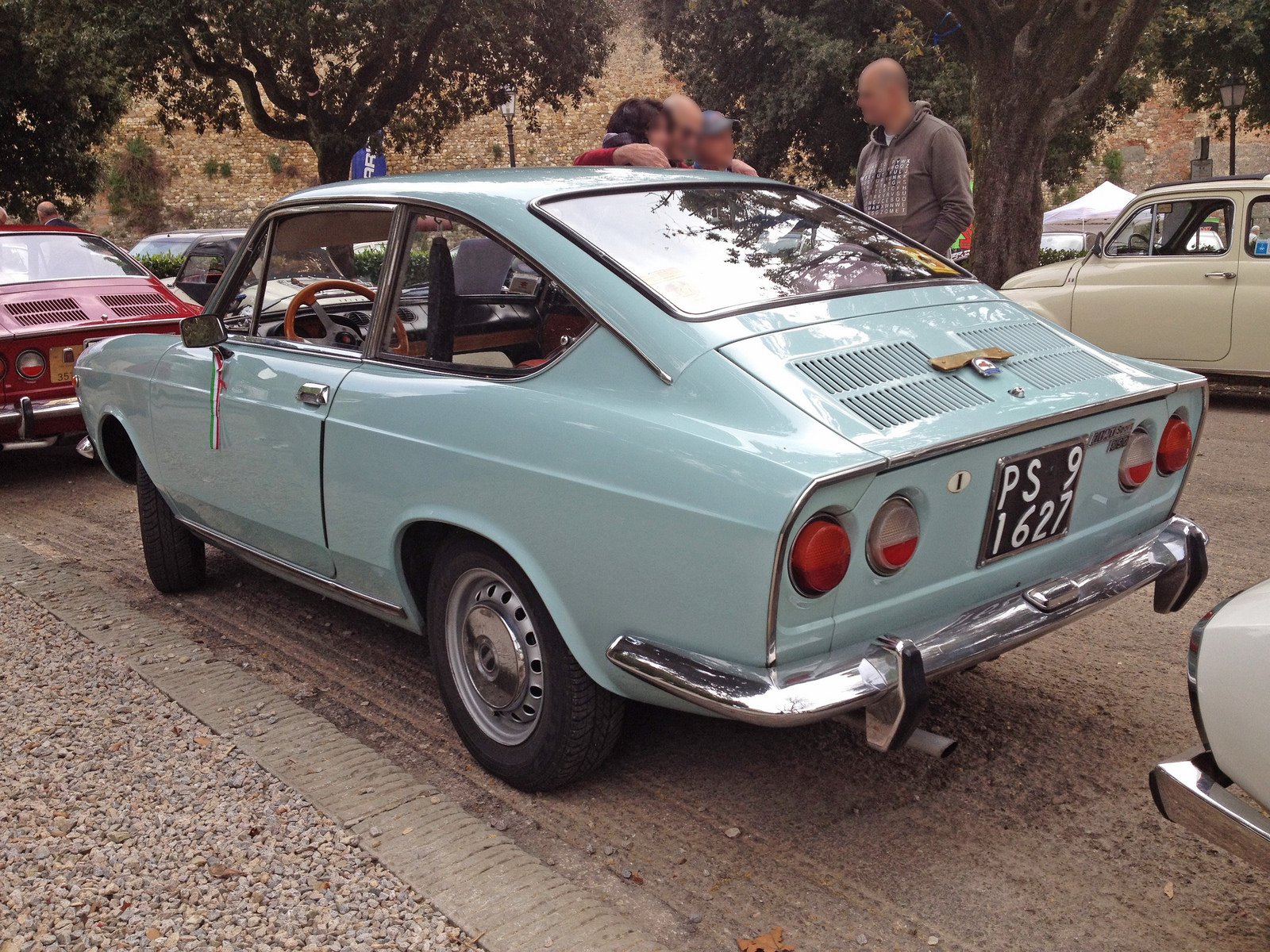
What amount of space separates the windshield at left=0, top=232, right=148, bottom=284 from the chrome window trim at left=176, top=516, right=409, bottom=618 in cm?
377

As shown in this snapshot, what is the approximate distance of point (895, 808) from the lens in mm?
3012

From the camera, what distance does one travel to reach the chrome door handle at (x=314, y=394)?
3482 millimetres

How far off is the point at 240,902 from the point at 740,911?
1146 millimetres

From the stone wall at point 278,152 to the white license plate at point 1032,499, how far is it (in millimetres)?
41052

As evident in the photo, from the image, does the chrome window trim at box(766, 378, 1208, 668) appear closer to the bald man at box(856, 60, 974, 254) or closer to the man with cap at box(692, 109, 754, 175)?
the bald man at box(856, 60, 974, 254)

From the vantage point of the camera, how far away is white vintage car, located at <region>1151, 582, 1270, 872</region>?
6.70 ft

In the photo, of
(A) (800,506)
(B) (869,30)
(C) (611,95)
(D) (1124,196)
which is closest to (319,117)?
(B) (869,30)

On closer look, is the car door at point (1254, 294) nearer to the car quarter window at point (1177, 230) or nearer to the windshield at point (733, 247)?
the car quarter window at point (1177, 230)

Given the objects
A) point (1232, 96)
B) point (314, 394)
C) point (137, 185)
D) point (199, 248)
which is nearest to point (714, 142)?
point (314, 394)

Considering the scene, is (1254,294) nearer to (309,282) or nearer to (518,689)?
(309,282)

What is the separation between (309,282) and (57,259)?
4.36 metres

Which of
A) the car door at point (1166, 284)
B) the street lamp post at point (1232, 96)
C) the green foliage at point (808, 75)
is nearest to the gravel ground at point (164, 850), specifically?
the car door at point (1166, 284)

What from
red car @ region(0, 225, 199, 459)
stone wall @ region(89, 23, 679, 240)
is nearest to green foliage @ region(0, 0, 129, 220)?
red car @ region(0, 225, 199, 459)

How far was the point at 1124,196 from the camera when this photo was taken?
27.5 m
